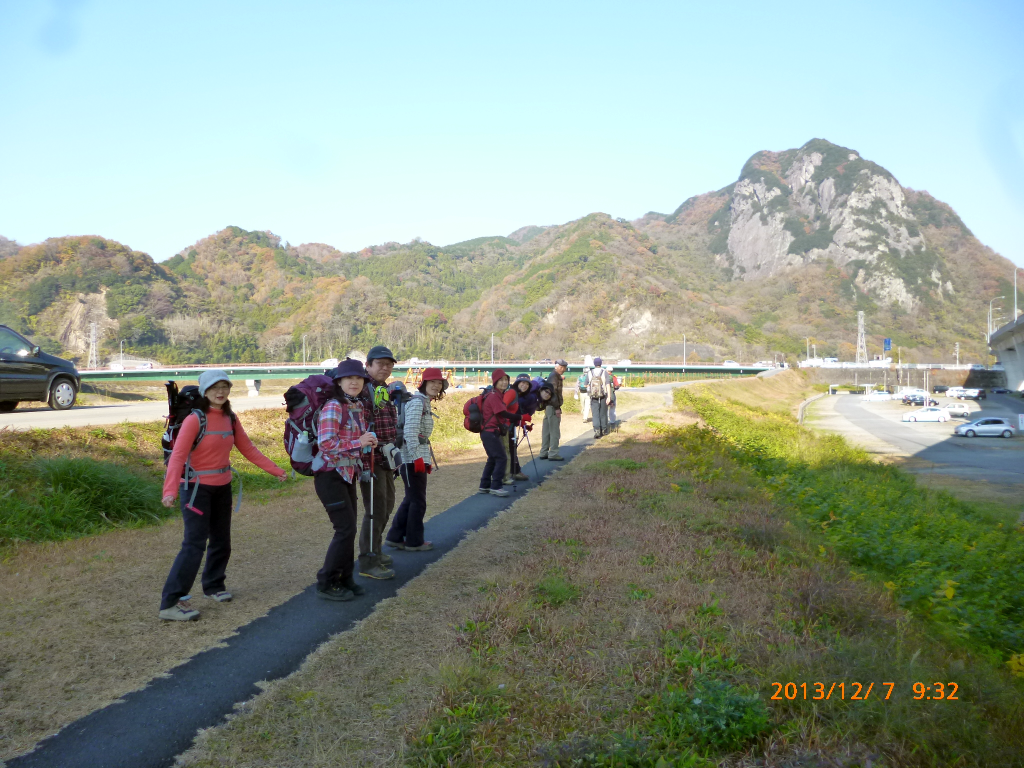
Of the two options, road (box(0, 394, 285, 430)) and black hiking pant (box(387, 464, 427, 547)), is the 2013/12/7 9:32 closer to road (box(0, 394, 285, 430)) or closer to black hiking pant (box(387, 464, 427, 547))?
black hiking pant (box(387, 464, 427, 547))

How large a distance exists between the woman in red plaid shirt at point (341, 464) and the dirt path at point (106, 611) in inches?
21.2

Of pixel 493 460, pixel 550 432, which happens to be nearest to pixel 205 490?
pixel 493 460

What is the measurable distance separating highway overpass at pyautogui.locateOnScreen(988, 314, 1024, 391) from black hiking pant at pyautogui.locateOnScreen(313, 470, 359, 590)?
3040 inches

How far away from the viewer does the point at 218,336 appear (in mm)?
113188

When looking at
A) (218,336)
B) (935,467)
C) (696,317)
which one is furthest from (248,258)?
(935,467)

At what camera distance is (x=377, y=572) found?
649 centimetres

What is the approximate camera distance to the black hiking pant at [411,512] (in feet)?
23.8

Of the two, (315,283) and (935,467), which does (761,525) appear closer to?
(935,467)

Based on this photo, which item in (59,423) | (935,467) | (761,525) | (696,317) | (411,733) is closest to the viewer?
(411,733)

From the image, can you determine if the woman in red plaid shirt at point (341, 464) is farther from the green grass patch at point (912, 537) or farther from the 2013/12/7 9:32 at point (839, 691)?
the green grass patch at point (912, 537)

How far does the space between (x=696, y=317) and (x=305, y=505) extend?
155 metres

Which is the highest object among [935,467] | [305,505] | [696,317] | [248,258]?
[248,258]

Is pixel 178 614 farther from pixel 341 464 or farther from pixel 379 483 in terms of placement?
pixel 379 483

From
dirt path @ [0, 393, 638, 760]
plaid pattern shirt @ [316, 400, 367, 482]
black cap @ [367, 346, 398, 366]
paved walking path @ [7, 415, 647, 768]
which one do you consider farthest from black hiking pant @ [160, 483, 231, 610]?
black cap @ [367, 346, 398, 366]
